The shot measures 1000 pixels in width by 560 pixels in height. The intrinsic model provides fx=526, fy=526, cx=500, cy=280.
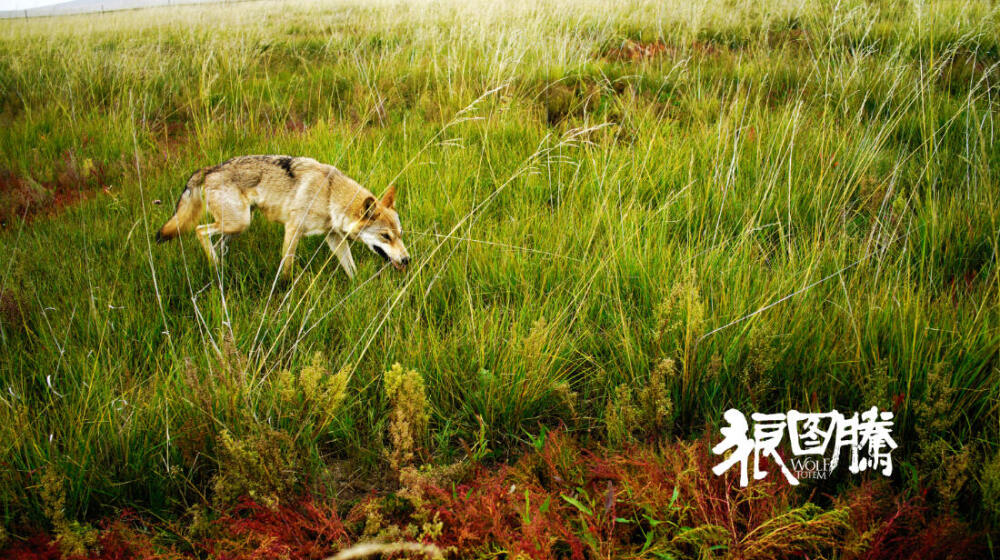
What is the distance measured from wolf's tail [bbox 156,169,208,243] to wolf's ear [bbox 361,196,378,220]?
1180 mm

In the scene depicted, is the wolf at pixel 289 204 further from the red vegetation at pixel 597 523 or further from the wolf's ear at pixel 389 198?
the red vegetation at pixel 597 523

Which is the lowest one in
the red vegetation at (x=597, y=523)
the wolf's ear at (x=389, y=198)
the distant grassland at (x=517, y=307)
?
the red vegetation at (x=597, y=523)

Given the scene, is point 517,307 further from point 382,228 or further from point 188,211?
point 188,211

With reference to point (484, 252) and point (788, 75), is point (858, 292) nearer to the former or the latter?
point (484, 252)

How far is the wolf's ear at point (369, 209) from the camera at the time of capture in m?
3.49

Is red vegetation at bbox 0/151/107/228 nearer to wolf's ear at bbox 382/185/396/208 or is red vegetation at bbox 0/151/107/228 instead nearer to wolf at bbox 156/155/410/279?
wolf at bbox 156/155/410/279

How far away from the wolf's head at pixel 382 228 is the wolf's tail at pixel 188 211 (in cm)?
123

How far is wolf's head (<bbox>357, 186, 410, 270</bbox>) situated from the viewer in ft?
11.4

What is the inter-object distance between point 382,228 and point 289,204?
744mm

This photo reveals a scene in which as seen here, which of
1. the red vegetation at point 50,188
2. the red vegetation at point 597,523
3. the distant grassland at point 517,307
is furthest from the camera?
the red vegetation at point 50,188

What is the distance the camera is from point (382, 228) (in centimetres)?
351

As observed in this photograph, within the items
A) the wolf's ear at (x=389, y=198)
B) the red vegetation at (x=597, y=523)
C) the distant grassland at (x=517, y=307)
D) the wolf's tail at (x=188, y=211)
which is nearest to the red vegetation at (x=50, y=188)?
the distant grassland at (x=517, y=307)

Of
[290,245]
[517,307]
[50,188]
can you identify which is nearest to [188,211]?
[290,245]

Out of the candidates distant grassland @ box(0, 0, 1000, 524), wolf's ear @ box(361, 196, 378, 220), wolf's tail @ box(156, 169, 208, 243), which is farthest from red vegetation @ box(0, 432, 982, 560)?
wolf's tail @ box(156, 169, 208, 243)
